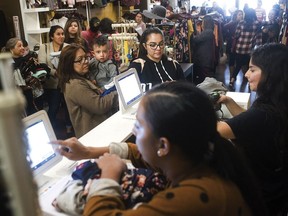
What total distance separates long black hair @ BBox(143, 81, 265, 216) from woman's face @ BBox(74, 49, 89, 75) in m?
1.55

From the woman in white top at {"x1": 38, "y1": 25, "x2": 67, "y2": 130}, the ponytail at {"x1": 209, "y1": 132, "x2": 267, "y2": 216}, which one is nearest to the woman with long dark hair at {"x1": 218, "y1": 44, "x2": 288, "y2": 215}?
the ponytail at {"x1": 209, "y1": 132, "x2": 267, "y2": 216}

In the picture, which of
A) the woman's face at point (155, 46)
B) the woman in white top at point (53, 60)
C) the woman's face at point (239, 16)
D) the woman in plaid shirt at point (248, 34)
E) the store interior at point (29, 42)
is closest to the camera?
the store interior at point (29, 42)

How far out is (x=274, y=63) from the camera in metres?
1.56

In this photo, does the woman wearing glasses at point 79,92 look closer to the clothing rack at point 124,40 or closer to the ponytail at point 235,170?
the clothing rack at point 124,40

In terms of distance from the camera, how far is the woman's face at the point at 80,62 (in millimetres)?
2414

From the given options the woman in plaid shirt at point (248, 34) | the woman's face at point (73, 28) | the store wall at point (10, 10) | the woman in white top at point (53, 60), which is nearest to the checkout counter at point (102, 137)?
the woman in white top at point (53, 60)

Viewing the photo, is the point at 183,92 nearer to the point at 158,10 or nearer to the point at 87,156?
the point at 87,156

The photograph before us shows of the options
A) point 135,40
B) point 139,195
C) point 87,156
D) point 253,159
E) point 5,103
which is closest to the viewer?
point 5,103

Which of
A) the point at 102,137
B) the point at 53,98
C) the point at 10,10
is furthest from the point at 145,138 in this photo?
the point at 10,10

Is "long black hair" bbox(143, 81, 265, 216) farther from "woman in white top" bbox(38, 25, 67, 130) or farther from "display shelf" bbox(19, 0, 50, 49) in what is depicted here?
"display shelf" bbox(19, 0, 50, 49)

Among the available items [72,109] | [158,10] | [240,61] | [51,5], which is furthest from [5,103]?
[240,61]

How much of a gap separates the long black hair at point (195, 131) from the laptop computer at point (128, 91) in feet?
4.46

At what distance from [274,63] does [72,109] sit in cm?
153

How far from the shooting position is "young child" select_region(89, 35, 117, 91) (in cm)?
297
